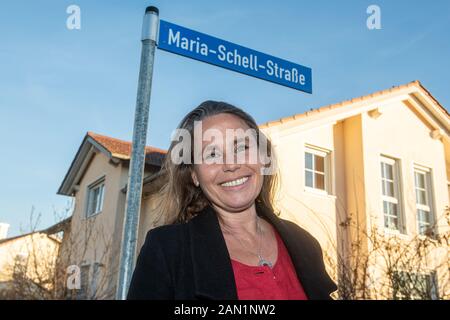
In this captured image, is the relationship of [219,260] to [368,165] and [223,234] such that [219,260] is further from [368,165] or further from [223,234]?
[368,165]

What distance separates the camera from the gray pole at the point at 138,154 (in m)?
2.83

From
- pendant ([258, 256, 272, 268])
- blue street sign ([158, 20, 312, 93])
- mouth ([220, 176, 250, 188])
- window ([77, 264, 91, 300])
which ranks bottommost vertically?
pendant ([258, 256, 272, 268])

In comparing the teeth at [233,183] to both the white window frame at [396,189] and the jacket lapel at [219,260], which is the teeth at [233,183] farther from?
the white window frame at [396,189]

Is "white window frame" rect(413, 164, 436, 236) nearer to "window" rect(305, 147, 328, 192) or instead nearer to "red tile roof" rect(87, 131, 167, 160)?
"window" rect(305, 147, 328, 192)

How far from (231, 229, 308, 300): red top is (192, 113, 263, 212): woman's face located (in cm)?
29

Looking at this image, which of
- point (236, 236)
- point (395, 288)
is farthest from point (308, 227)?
point (236, 236)

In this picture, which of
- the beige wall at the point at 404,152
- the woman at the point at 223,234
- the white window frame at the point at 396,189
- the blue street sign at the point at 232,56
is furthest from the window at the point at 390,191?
the woman at the point at 223,234

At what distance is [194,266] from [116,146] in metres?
13.6

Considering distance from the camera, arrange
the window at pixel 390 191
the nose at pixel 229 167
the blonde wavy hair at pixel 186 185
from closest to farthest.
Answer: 1. the nose at pixel 229 167
2. the blonde wavy hair at pixel 186 185
3. the window at pixel 390 191

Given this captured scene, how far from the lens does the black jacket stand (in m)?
1.53

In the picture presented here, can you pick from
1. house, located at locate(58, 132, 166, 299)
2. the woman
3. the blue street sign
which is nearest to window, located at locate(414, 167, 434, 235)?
house, located at locate(58, 132, 166, 299)

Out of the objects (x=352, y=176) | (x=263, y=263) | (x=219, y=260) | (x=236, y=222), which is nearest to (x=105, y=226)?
(x=352, y=176)

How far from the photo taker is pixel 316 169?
1185 centimetres

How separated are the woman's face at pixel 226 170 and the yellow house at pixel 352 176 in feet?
26.5
